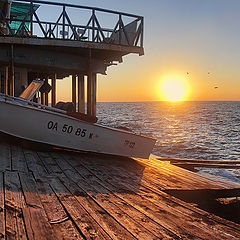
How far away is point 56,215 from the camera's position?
2.44m

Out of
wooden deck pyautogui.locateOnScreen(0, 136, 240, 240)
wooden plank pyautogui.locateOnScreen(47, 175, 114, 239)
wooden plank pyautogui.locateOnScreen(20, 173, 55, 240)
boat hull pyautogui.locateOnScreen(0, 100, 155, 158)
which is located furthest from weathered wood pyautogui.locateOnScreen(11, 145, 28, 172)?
wooden plank pyautogui.locateOnScreen(47, 175, 114, 239)

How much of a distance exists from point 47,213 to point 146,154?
4092 mm

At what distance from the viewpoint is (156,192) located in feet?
12.1

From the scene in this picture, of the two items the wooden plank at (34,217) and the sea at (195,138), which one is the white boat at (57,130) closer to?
the sea at (195,138)

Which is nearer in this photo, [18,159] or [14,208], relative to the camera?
[14,208]

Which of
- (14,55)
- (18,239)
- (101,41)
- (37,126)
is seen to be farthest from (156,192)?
(14,55)

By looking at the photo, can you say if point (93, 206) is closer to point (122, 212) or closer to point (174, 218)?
point (122, 212)

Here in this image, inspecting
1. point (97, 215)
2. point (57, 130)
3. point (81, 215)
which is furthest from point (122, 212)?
point (57, 130)

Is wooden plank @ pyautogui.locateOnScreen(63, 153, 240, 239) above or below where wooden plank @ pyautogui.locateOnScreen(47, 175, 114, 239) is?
below

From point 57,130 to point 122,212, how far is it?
3.29 m

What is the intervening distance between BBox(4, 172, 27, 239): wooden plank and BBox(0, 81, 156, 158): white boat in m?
A: 2.16

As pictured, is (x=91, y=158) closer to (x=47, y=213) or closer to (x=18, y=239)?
(x=47, y=213)

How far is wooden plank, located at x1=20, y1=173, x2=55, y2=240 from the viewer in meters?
2.03

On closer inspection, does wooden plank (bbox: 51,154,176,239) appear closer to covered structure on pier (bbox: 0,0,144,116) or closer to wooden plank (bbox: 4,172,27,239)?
wooden plank (bbox: 4,172,27,239)
